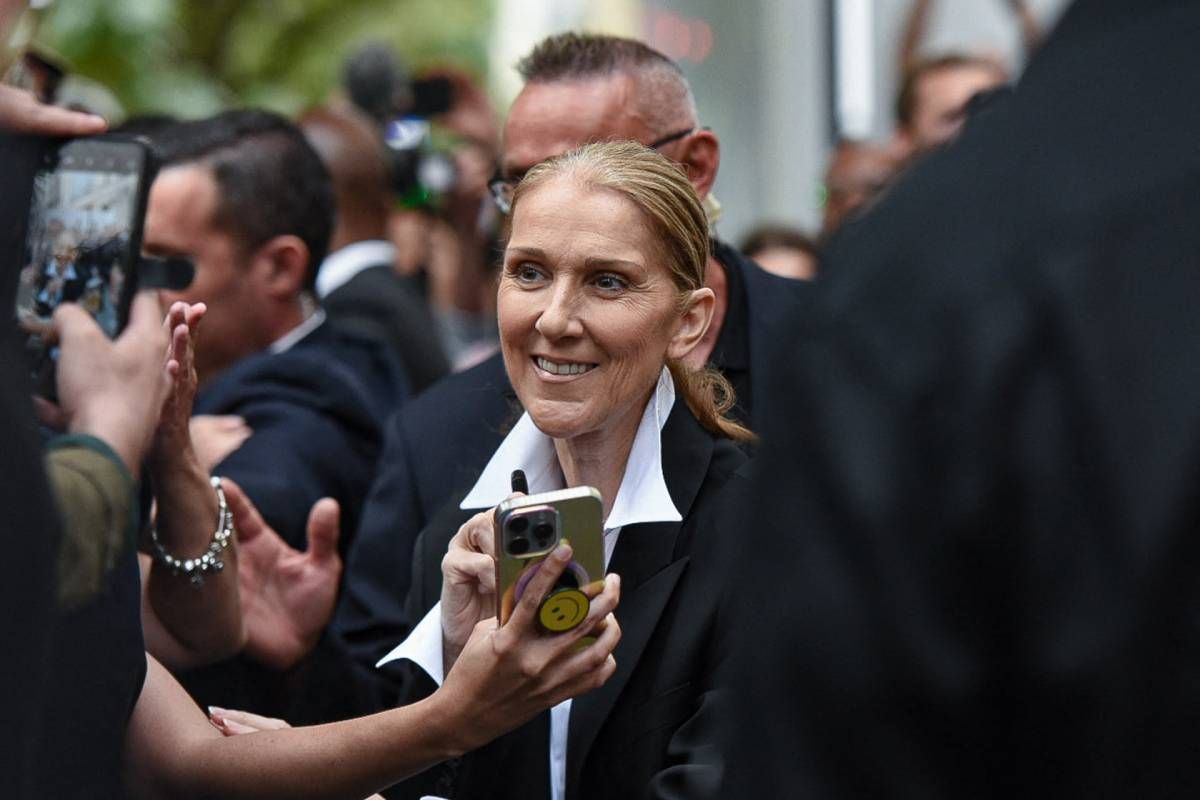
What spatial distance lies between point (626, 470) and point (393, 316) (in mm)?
Result: 2972

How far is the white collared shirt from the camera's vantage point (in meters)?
2.54

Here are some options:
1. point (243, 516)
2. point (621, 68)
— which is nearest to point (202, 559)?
point (243, 516)

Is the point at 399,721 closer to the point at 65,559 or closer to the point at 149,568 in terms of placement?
the point at 65,559

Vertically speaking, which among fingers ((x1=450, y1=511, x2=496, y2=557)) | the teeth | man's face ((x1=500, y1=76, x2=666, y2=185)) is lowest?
fingers ((x1=450, y1=511, x2=496, y2=557))

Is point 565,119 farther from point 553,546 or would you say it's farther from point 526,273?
point 553,546

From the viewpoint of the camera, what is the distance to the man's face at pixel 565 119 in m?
3.72

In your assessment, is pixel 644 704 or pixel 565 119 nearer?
pixel 644 704

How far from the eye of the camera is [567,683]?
2.29 meters

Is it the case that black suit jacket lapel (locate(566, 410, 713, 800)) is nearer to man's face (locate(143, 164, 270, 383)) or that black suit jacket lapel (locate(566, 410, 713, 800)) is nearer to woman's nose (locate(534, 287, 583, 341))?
woman's nose (locate(534, 287, 583, 341))

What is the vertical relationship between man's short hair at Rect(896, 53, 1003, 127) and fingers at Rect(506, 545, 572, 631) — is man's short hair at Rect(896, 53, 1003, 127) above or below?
above

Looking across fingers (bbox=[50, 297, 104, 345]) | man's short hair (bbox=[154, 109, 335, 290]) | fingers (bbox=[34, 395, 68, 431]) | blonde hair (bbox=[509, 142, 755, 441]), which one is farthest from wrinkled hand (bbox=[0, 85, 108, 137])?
man's short hair (bbox=[154, 109, 335, 290])

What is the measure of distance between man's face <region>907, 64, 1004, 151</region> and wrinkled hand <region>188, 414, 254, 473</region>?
275 centimetres

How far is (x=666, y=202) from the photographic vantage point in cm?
275

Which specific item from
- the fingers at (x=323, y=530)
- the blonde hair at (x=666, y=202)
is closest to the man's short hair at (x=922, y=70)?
the fingers at (x=323, y=530)
